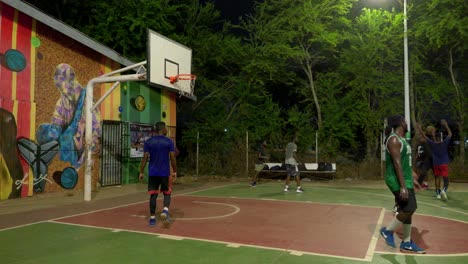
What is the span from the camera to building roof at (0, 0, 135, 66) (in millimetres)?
11961

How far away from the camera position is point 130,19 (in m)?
19.7

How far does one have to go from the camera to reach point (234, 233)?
7777mm

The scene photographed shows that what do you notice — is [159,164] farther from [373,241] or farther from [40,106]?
[40,106]

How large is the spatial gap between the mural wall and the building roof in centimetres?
42

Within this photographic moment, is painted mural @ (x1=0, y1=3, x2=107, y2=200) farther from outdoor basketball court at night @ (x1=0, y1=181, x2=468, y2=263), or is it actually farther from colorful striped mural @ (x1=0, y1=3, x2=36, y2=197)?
outdoor basketball court at night @ (x1=0, y1=181, x2=468, y2=263)

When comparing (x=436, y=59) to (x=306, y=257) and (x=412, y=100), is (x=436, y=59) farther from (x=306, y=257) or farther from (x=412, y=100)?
(x=306, y=257)

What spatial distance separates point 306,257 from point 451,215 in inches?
219

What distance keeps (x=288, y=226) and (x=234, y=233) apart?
127 centimetres

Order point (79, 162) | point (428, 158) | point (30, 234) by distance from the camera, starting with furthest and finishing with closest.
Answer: point (79, 162) < point (428, 158) < point (30, 234)

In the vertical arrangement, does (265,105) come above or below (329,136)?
above

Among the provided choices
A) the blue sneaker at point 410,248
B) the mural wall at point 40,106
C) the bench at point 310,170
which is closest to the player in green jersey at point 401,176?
the blue sneaker at point 410,248

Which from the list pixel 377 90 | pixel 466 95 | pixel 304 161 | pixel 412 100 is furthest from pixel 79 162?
pixel 466 95

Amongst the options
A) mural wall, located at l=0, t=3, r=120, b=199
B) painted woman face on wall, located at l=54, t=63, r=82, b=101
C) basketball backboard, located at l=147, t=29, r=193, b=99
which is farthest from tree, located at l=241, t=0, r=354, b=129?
painted woman face on wall, located at l=54, t=63, r=82, b=101

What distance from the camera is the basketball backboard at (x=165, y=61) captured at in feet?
40.5
